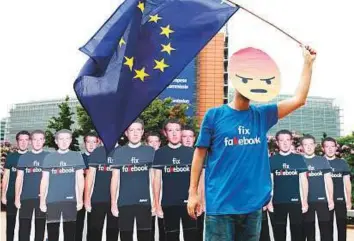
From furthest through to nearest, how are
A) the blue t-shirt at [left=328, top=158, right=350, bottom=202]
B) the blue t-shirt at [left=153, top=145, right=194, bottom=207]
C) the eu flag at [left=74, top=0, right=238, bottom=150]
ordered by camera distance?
1. the blue t-shirt at [left=328, top=158, right=350, bottom=202]
2. the blue t-shirt at [left=153, top=145, right=194, bottom=207]
3. the eu flag at [left=74, top=0, right=238, bottom=150]

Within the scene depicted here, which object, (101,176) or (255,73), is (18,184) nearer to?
(101,176)

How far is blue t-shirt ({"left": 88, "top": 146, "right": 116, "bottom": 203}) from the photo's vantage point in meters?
6.90

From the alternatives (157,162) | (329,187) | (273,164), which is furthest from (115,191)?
(329,187)

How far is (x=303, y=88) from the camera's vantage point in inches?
115

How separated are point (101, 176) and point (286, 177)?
2283mm

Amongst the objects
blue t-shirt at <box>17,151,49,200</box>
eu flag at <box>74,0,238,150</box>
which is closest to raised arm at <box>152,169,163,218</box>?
blue t-shirt at <box>17,151,49,200</box>

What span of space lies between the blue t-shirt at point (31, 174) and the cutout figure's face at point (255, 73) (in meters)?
4.53

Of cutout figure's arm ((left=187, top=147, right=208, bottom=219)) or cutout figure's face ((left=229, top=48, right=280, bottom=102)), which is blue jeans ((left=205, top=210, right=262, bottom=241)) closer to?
cutout figure's arm ((left=187, top=147, right=208, bottom=219))

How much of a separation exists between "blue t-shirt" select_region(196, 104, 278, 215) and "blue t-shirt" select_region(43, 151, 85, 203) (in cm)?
423

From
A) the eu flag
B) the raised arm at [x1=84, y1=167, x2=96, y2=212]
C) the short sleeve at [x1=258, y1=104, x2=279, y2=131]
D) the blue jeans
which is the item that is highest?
the eu flag

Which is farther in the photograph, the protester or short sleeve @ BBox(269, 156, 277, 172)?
the protester

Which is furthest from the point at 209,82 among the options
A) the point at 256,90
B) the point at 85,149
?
the point at 256,90

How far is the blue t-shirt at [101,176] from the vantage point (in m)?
6.90

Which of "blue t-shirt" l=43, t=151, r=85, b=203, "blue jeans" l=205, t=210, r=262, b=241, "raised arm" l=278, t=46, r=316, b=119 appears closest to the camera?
"blue jeans" l=205, t=210, r=262, b=241
